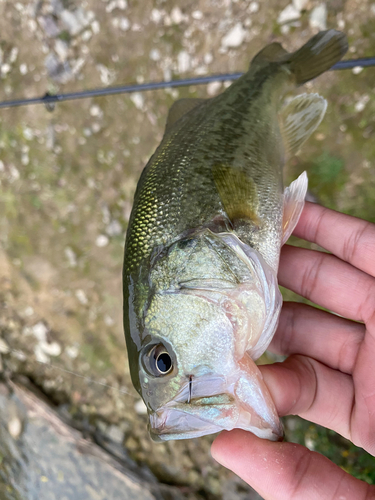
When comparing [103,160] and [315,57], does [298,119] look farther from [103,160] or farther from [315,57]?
[103,160]

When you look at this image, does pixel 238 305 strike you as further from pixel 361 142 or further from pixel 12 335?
pixel 12 335

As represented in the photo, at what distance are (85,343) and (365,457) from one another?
A: 101 inches

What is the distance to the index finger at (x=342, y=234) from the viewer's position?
1.64 m

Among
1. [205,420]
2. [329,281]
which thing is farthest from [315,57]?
[205,420]

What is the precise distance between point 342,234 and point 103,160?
2325 millimetres

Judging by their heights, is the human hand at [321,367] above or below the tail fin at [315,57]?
below

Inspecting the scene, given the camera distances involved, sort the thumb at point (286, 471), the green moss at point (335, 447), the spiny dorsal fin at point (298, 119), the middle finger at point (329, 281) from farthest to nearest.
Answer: the green moss at point (335, 447)
the spiny dorsal fin at point (298, 119)
the middle finger at point (329, 281)
the thumb at point (286, 471)

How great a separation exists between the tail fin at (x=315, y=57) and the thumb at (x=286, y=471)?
1.91 metres

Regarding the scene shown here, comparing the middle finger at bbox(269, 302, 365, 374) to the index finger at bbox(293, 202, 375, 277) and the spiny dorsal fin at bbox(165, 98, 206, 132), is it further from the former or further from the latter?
the spiny dorsal fin at bbox(165, 98, 206, 132)

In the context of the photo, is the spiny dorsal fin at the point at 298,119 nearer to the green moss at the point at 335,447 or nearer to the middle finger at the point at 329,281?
the middle finger at the point at 329,281

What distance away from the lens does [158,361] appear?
1.24 m

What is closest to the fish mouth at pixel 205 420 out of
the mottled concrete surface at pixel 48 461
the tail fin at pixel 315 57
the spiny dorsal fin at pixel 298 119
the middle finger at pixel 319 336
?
the middle finger at pixel 319 336

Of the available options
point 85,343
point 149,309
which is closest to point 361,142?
point 149,309

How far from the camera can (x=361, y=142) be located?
245 cm
